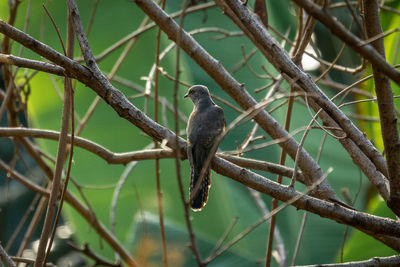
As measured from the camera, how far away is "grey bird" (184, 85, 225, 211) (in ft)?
11.4

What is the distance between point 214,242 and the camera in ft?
20.5

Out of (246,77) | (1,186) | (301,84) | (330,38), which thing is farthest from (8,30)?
(1,186)

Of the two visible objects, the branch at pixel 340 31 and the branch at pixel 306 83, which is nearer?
the branch at pixel 340 31

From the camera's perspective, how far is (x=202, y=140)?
3.80 meters

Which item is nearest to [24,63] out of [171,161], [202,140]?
[202,140]

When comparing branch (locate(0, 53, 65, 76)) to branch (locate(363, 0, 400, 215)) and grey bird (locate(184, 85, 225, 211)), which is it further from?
branch (locate(363, 0, 400, 215))

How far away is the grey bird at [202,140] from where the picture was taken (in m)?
3.48

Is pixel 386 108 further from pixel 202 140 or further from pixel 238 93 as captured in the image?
pixel 202 140

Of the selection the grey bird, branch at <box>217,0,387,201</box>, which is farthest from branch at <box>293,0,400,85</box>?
the grey bird

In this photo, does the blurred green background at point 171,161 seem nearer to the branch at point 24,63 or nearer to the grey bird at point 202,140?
the grey bird at point 202,140

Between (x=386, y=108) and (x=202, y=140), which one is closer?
(x=386, y=108)

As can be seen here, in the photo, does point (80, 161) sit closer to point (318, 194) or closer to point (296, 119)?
point (296, 119)

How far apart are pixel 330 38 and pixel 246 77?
1.57m

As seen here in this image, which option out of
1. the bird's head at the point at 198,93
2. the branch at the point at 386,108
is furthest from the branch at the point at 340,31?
the bird's head at the point at 198,93
